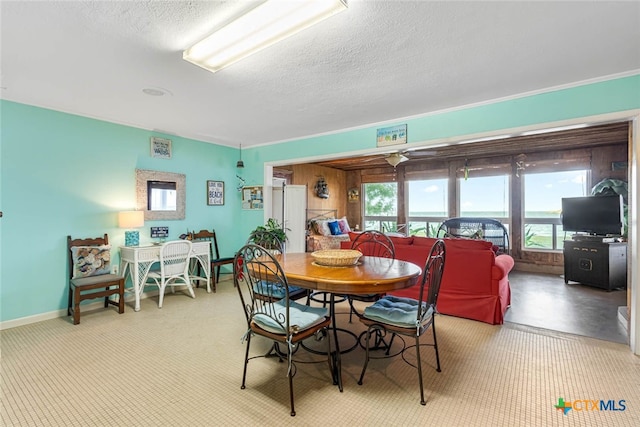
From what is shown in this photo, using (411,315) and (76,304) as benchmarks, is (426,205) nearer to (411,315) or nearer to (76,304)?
(411,315)

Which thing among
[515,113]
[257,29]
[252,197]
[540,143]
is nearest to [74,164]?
[252,197]

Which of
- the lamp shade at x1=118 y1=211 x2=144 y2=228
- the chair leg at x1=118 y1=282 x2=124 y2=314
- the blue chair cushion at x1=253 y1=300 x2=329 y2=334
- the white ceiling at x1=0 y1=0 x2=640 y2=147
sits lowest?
the chair leg at x1=118 y1=282 x2=124 y2=314

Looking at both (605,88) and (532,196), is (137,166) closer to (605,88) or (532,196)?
(605,88)

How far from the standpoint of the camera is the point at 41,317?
348 centimetres

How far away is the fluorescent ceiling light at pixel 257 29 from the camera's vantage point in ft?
5.60

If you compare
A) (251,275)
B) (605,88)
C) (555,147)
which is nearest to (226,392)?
(251,275)

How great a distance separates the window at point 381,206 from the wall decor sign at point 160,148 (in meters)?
5.66

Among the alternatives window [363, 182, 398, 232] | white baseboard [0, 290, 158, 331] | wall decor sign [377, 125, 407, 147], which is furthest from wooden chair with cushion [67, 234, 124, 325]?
window [363, 182, 398, 232]

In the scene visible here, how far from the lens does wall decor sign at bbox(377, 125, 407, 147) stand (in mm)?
3850

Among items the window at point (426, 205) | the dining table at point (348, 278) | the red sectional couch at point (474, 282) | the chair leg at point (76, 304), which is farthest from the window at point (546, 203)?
the chair leg at point (76, 304)

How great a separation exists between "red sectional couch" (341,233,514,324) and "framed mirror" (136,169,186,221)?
394 centimetres

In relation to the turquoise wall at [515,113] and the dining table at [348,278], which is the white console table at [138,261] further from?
the turquoise wall at [515,113]

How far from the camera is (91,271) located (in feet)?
12.0

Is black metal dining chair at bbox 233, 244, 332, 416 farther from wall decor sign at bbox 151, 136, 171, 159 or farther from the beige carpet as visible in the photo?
wall decor sign at bbox 151, 136, 171, 159
